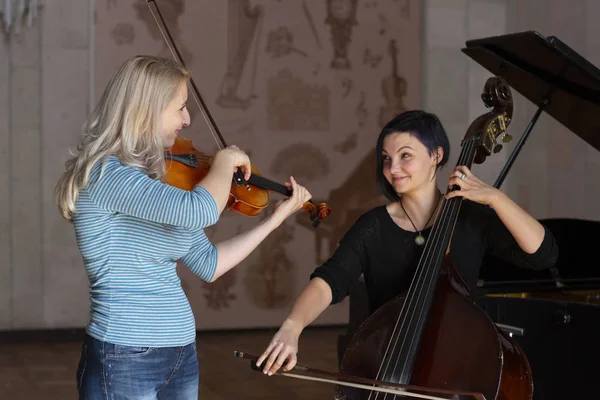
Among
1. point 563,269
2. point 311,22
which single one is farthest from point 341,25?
point 563,269

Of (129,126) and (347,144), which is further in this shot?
(347,144)

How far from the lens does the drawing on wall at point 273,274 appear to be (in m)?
5.43

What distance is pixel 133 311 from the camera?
1.57 m

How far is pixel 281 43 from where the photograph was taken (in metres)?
5.45

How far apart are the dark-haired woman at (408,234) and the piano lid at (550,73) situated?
699 millimetres

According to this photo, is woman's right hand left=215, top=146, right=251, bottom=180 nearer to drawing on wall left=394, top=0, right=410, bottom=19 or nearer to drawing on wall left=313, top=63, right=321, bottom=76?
drawing on wall left=313, top=63, right=321, bottom=76

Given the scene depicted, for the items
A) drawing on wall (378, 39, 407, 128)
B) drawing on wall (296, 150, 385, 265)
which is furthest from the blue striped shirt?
drawing on wall (378, 39, 407, 128)

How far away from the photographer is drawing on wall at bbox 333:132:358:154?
221 inches

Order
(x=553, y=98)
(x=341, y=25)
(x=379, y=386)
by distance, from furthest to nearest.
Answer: (x=341, y=25) → (x=553, y=98) → (x=379, y=386)

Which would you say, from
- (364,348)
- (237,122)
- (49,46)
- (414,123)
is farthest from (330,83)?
(364,348)

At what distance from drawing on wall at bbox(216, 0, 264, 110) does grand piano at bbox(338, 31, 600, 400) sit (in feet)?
8.33

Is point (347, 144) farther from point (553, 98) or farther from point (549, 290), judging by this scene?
point (553, 98)

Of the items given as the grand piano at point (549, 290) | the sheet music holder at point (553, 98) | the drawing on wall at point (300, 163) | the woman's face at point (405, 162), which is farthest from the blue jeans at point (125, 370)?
the drawing on wall at point (300, 163)

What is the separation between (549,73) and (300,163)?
2949mm
